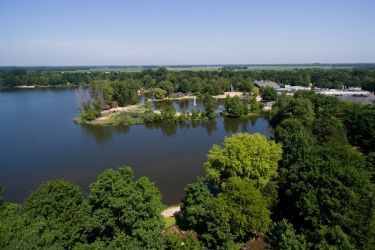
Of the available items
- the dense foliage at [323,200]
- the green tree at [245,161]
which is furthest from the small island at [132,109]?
the green tree at [245,161]

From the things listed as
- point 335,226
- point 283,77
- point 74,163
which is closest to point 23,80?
point 283,77

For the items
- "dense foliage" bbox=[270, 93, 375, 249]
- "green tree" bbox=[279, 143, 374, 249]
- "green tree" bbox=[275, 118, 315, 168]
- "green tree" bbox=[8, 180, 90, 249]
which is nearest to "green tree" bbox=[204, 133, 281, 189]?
"dense foliage" bbox=[270, 93, 375, 249]

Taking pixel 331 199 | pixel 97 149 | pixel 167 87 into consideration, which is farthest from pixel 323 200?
pixel 167 87

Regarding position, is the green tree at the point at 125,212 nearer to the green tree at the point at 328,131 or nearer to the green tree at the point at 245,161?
the green tree at the point at 245,161

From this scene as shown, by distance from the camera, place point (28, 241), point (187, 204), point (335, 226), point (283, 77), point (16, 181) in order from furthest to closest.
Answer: point (283, 77) < point (16, 181) < point (187, 204) < point (335, 226) < point (28, 241)

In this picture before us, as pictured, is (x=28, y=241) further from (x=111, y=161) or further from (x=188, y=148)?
(x=188, y=148)

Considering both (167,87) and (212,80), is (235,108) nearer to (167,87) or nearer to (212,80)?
(167,87)
